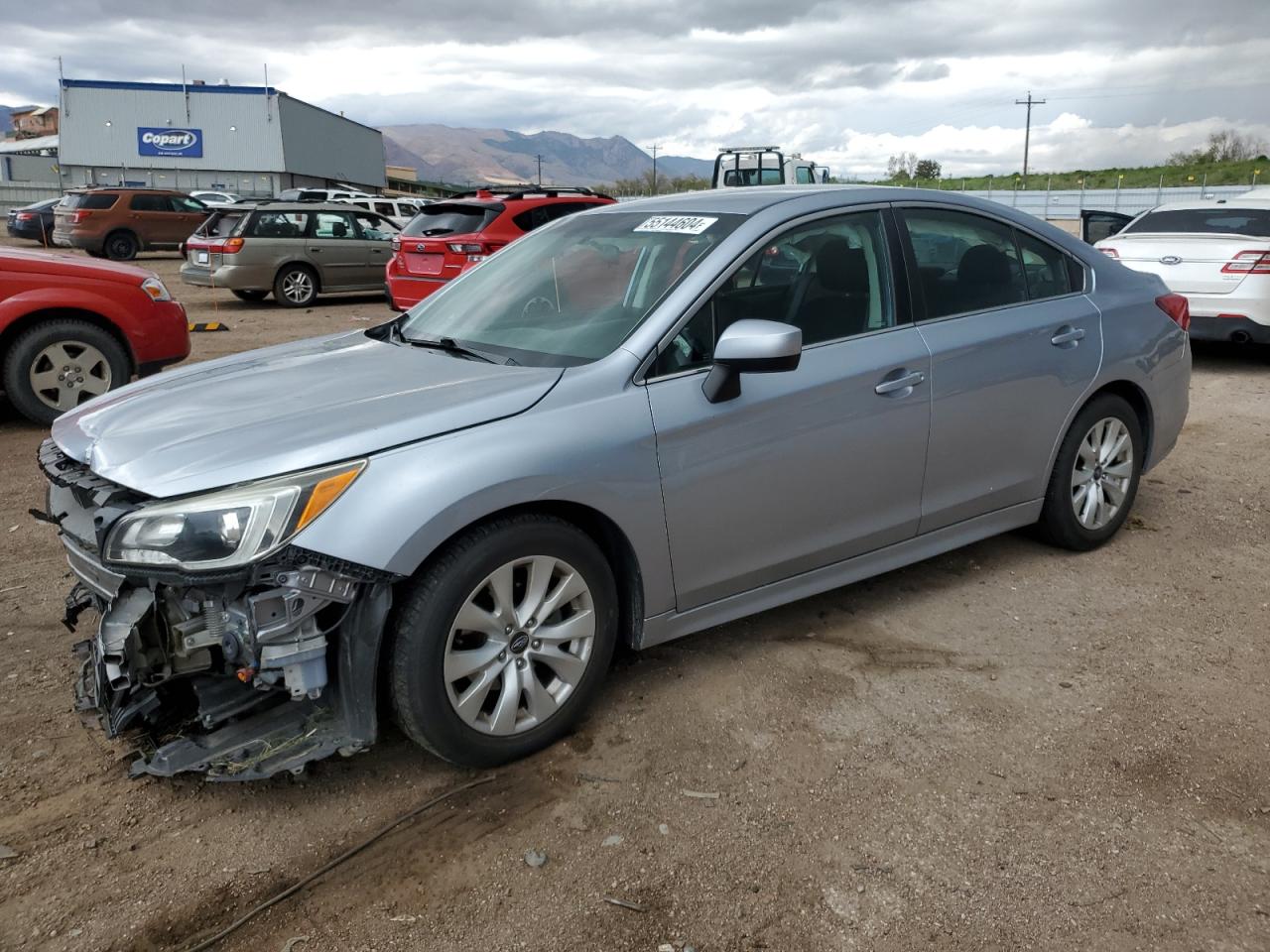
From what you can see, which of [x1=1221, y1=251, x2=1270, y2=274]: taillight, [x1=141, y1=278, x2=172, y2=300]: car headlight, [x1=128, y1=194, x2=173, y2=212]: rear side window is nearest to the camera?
[x1=141, y1=278, x2=172, y2=300]: car headlight

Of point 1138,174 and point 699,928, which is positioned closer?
point 699,928

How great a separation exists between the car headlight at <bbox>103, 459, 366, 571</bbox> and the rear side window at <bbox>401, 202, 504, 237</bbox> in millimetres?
9739

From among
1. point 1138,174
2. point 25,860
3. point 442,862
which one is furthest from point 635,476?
point 1138,174

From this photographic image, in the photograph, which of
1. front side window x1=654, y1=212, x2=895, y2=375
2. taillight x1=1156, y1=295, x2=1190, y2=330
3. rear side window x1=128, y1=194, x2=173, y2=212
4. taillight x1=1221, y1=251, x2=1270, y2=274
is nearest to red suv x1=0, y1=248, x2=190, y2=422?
front side window x1=654, y1=212, x2=895, y2=375

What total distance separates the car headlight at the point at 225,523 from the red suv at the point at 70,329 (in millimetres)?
5297

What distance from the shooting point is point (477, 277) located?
427 cm

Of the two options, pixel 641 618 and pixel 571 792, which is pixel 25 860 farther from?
pixel 641 618

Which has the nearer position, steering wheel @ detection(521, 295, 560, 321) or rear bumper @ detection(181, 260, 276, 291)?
steering wheel @ detection(521, 295, 560, 321)

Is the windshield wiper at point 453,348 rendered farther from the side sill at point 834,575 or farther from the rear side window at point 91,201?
the rear side window at point 91,201

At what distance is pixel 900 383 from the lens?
373 cm

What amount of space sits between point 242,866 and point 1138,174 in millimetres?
66336

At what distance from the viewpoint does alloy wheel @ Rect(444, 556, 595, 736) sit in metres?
2.86

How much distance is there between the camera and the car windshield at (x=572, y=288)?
3414 mm

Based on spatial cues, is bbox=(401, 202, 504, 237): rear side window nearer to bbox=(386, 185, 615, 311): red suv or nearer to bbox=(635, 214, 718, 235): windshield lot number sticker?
bbox=(386, 185, 615, 311): red suv
